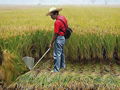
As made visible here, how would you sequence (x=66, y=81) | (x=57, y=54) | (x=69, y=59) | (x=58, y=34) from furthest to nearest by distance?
(x=69, y=59) < (x=57, y=54) < (x=58, y=34) < (x=66, y=81)

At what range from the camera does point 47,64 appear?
6.98 meters

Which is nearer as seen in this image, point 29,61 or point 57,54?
point 57,54

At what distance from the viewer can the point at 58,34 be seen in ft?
20.5

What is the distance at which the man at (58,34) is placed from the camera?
6102 mm

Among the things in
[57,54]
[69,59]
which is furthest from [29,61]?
[69,59]

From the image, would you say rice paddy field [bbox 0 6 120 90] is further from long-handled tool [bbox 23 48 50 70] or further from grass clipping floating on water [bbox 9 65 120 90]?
long-handled tool [bbox 23 48 50 70]

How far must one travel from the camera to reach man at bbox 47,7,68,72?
6.10 meters

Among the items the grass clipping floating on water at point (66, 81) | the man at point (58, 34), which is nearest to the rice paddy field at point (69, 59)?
the grass clipping floating on water at point (66, 81)

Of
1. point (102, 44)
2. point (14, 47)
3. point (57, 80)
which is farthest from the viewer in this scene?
point (102, 44)

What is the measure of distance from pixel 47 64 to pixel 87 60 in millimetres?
814

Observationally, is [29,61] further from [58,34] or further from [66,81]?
[66,81]

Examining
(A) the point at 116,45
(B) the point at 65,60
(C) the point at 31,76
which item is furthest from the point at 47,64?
(A) the point at 116,45

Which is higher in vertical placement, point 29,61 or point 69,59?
point 29,61

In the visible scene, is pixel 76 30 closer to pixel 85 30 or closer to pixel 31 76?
pixel 85 30
